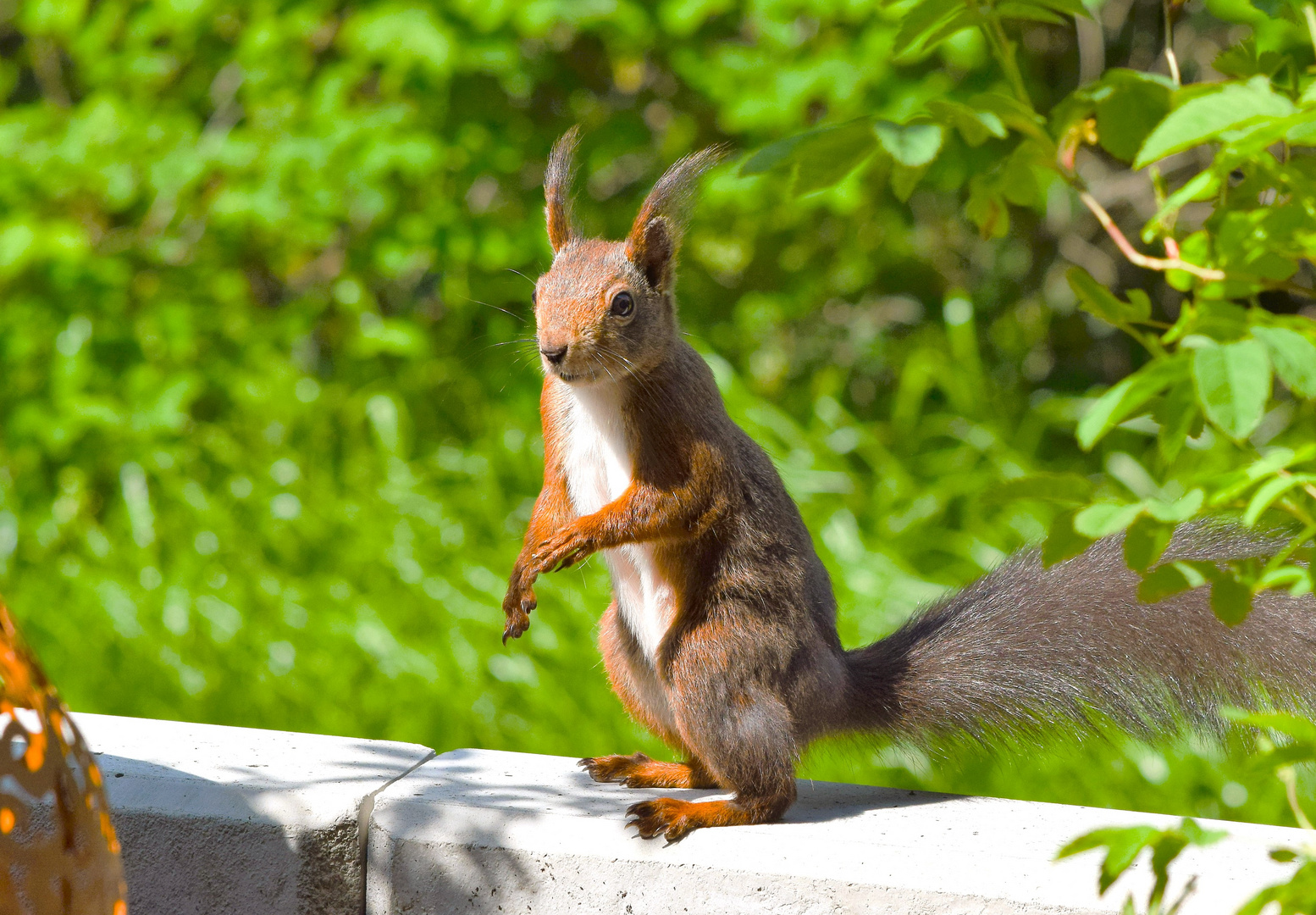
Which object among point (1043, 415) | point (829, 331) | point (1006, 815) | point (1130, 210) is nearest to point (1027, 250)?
point (1130, 210)

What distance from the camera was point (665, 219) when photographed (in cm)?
169

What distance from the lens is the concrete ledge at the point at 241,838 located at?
1.70 metres

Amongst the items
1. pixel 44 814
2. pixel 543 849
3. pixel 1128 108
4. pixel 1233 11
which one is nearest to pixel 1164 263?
pixel 1128 108

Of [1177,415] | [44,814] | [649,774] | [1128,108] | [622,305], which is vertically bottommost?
[649,774]

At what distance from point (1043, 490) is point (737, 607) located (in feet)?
2.06

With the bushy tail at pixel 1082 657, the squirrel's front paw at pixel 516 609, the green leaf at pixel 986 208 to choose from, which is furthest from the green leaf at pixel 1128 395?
the squirrel's front paw at pixel 516 609

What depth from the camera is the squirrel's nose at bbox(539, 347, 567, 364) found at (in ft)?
5.32

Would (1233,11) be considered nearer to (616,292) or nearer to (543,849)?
(616,292)

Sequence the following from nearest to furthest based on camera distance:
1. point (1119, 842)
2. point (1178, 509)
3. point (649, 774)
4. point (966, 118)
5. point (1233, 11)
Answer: point (1119, 842) < point (1178, 509) < point (966, 118) < point (649, 774) < point (1233, 11)

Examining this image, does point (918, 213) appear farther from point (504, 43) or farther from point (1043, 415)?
point (504, 43)

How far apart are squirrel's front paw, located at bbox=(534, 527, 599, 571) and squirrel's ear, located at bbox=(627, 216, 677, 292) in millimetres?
354

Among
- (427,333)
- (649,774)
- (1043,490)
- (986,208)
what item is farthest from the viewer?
(427,333)

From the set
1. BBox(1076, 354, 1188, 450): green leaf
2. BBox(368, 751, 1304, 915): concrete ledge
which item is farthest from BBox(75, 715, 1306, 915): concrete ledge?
BBox(1076, 354, 1188, 450): green leaf

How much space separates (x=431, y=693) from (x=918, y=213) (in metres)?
2.91
